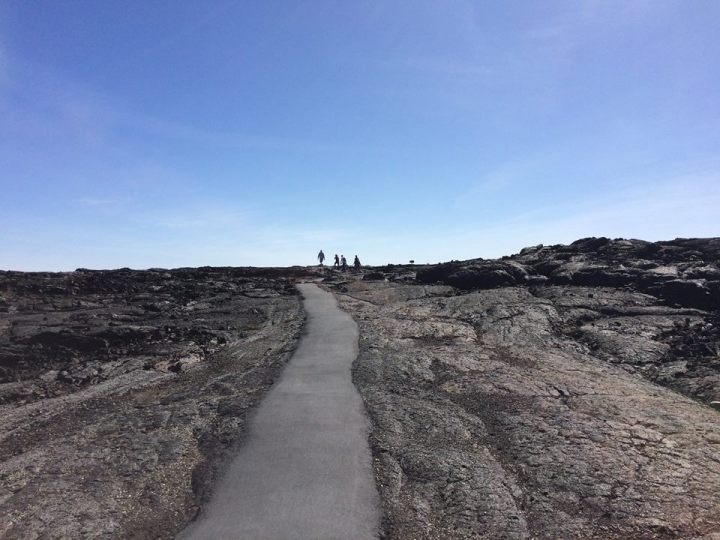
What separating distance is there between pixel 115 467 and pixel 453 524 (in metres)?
5.40

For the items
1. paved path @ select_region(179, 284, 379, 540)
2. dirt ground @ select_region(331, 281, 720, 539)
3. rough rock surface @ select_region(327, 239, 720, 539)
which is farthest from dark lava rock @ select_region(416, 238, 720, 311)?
paved path @ select_region(179, 284, 379, 540)

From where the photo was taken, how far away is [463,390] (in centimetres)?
1124

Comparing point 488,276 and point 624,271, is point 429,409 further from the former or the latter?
point 624,271

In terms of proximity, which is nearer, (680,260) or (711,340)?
(711,340)

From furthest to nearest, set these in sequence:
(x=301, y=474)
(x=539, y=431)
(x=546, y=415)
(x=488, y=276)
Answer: (x=488, y=276)
(x=546, y=415)
(x=539, y=431)
(x=301, y=474)

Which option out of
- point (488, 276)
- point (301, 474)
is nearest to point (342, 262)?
point (488, 276)

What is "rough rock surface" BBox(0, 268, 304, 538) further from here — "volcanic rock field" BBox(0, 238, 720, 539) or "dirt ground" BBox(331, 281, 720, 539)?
"dirt ground" BBox(331, 281, 720, 539)

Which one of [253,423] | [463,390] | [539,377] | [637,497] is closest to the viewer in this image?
[637,497]

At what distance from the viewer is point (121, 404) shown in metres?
10.7

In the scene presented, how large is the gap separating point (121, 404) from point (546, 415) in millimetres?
9433

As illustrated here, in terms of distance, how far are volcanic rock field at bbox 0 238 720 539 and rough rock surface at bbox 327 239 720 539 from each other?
43 mm

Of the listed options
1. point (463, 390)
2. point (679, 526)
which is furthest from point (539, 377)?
point (679, 526)

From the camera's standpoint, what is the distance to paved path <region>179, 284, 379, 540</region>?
5.88 metres

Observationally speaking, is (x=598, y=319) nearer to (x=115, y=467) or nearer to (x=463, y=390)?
(x=463, y=390)
